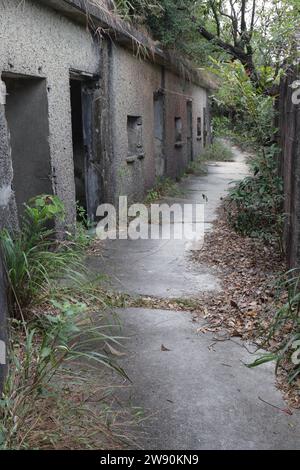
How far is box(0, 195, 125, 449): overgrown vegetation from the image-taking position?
92.0 inches

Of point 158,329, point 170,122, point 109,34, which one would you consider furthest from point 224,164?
point 158,329

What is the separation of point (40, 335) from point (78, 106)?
16.8ft

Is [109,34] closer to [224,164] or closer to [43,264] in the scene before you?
[43,264]

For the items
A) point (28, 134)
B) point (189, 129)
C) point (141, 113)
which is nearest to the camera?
point (28, 134)

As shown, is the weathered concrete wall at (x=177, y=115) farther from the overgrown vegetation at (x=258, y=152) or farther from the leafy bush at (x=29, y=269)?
the leafy bush at (x=29, y=269)

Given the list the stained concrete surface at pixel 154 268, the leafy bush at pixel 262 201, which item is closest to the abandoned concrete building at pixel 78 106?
the stained concrete surface at pixel 154 268

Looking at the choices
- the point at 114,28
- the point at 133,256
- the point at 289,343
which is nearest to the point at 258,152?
the point at 133,256

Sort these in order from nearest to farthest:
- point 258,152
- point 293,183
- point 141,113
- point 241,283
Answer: point 293,183, point 241,283, point 258,152, point 141,113

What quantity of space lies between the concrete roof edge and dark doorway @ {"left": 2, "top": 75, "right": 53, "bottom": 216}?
86 centimetres

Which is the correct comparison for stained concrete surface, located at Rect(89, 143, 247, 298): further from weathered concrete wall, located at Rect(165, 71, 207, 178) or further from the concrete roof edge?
weathered concrete wall, located at Rect(165, 71, 207, 178)

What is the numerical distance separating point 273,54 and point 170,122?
6013mm

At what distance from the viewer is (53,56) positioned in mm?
5199

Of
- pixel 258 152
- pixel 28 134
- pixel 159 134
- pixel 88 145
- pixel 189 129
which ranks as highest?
pixel 189 129

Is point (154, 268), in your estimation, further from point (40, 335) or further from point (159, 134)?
point (159, 134)
